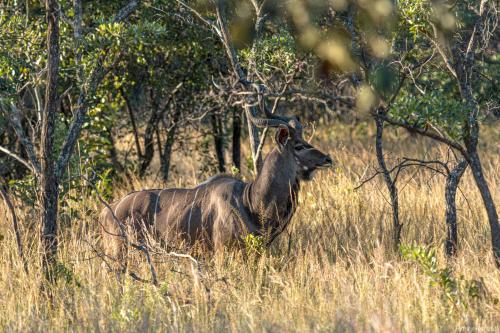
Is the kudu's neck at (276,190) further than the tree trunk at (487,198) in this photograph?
Yes

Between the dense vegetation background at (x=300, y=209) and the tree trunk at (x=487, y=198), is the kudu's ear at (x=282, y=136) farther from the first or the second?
the tree trunk at (x=487, y=198)

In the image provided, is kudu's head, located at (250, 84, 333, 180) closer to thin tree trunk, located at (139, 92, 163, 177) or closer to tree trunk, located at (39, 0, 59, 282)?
tree trunk, located at (39, 0, 59, 282)

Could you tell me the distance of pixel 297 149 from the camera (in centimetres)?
796

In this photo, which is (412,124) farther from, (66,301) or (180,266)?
(66,301)

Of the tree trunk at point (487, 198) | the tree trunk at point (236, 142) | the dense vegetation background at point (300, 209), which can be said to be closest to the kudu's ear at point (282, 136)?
the dense vegetation background at point (300, 209)

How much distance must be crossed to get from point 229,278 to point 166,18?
4828mm

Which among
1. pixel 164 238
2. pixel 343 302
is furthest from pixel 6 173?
pixel 343 302

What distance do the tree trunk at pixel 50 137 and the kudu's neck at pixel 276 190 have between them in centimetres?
209

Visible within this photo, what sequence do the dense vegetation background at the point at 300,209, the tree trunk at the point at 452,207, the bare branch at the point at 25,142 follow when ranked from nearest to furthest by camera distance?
the dense vegetation background at the point at 300,209 < the bare branch at the point at 25,142 < the tree trunk at the point at 452,207

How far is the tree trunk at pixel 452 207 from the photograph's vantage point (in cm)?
710

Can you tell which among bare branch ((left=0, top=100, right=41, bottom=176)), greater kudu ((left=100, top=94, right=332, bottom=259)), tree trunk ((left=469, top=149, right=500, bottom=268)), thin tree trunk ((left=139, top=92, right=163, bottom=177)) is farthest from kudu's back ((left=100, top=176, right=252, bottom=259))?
thin tree trunk ((left=139, top=92, right=163, bottom=177))

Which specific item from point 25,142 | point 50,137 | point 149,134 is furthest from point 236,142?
point 50,137

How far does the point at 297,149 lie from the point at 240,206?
2.49 ft

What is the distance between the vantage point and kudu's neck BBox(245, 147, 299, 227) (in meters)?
7.82
